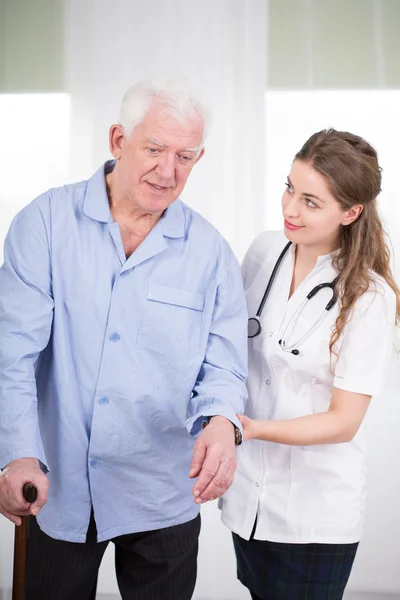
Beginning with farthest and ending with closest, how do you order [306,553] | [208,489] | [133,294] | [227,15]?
[227,15], [306,553], [133,294], [208,489]

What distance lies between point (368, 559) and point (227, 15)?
2412mm

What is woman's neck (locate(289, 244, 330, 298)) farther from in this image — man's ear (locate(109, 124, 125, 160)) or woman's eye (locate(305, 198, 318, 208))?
man's ear (locate(109, 124, 125, 160))

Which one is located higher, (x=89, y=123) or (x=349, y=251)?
(x=89, y=123)

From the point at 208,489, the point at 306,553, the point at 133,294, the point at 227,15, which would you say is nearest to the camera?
the point at 208,489

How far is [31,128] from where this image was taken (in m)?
3.36

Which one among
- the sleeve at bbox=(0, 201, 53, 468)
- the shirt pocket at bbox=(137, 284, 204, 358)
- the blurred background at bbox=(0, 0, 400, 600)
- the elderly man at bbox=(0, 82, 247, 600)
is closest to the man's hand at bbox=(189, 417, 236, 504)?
the elderly man at bbox=(0, 82, 247, 600)

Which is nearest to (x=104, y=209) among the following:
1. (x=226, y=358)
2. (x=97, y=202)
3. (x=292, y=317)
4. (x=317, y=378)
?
(x=97, y=202)

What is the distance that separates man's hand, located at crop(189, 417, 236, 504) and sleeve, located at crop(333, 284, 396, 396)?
37cm

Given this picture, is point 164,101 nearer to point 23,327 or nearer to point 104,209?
point 104,209

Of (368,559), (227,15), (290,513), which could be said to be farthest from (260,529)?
(227,15)

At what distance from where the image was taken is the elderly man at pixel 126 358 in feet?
5.55

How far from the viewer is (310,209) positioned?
193 centimetres

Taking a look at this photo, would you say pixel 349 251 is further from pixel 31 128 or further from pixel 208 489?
pixel 31 128

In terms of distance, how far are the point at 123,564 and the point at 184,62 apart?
215cm
